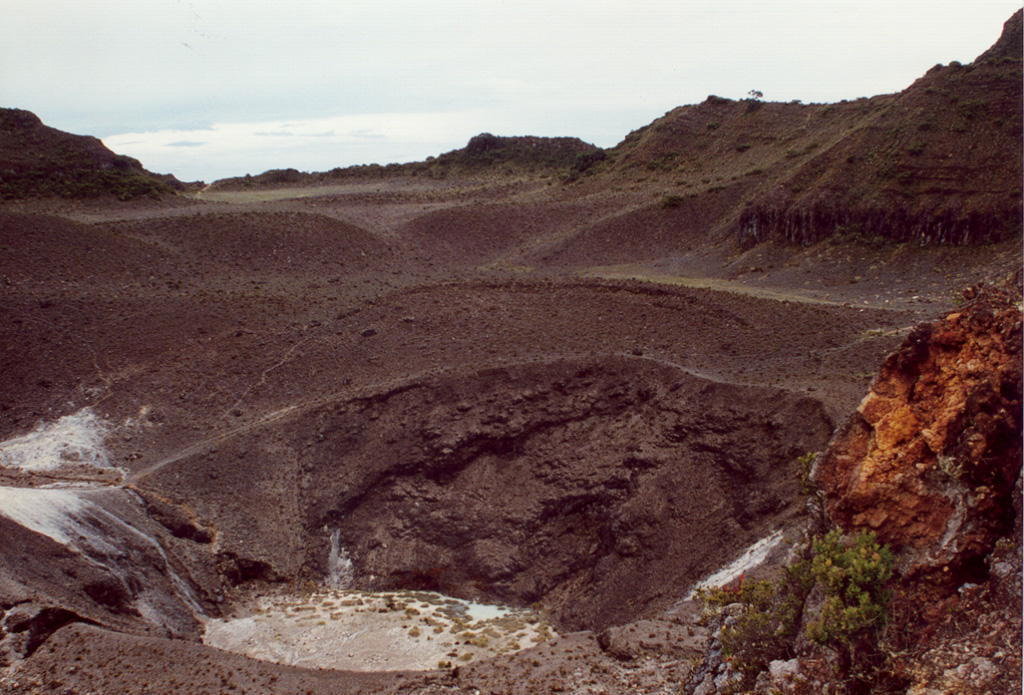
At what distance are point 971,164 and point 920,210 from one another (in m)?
3.45

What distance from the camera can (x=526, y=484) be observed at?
23375 millimetres

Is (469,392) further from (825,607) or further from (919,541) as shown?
(919,541)

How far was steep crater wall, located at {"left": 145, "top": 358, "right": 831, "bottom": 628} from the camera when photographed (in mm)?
20344

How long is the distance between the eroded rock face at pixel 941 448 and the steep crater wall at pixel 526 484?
8553mm

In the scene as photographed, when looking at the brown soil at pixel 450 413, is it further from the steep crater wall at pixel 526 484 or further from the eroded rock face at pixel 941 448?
the eroded rock face at pixel 941 448

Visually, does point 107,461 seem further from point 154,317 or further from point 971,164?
point 971,164

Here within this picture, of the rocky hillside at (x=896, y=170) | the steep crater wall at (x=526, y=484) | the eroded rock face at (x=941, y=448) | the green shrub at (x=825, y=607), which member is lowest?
the steep crater wall at (x=526, y=484)

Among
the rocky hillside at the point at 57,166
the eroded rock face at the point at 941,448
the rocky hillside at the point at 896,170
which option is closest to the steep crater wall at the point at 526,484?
the eroded rock face at the point at 941,448

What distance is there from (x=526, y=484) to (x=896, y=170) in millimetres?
25332

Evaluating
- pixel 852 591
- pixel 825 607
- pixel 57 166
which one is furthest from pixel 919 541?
pixel 57 166

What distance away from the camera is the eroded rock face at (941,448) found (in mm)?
9242

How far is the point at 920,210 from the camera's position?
112 feet

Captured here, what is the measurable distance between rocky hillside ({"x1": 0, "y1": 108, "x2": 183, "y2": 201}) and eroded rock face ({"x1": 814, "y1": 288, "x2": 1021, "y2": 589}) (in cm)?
4346

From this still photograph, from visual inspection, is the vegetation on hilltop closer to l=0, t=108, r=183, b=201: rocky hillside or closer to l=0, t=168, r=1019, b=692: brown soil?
l=0, t=108, r=183, b=201: rocky hillside
